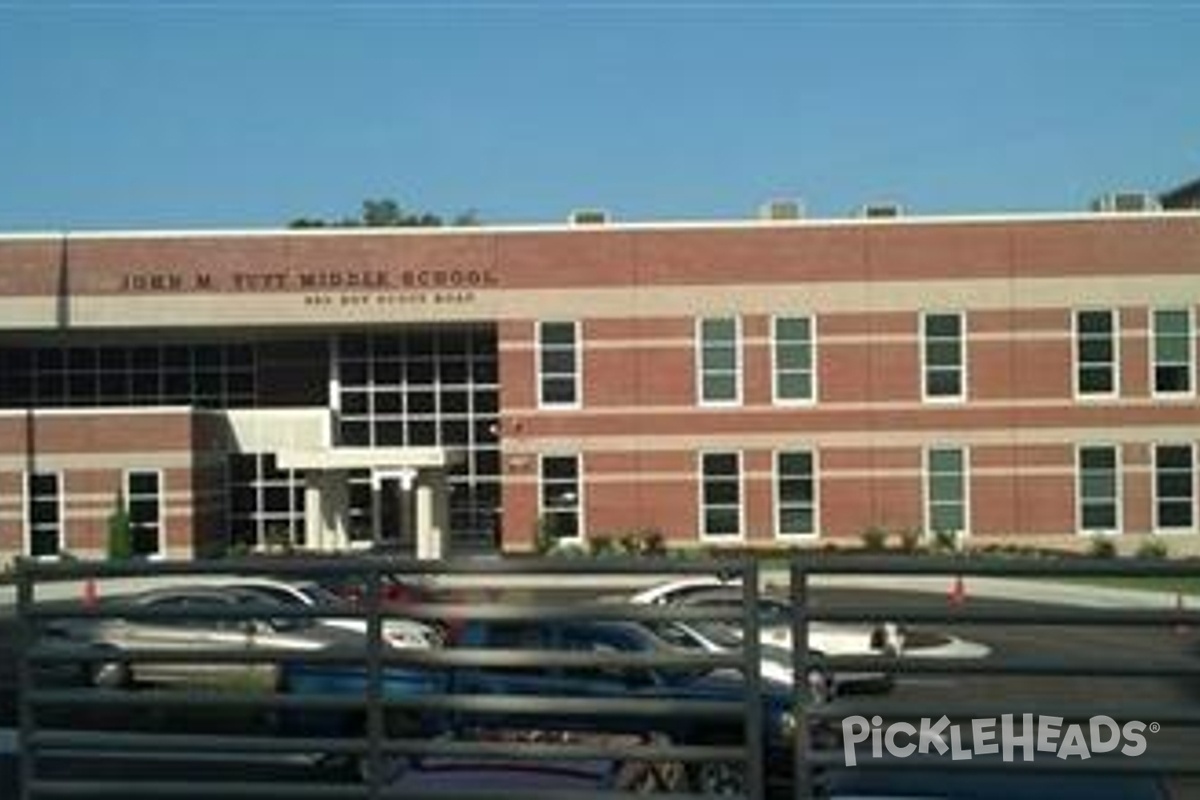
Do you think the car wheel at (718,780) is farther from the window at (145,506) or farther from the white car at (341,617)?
the window at (145,506)

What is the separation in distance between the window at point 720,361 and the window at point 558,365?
3642 millimetres

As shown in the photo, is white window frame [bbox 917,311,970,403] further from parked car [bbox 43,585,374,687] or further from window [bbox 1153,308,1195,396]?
parked car [bbox 43,585,374,687]

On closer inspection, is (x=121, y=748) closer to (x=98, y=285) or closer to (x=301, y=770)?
(x=301, y=770)

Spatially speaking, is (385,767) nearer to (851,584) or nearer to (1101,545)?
(851,584)

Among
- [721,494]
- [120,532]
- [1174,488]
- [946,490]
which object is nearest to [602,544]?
[721,494]

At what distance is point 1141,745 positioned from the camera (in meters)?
7.00

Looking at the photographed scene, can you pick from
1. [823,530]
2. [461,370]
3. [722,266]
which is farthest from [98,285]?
[823,530]

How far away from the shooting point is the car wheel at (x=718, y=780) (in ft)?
23.9

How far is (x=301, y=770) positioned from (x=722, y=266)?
5412 centimetres

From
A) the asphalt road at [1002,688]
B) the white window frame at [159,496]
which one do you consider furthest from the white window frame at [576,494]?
the asphalt road at [1002,688]

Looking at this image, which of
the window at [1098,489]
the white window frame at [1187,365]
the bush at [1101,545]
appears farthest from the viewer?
the window at [1098,489]

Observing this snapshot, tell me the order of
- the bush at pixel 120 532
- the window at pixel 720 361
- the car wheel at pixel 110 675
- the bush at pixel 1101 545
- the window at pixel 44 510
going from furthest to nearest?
the window at pixel 720 361 < the window at pixel 44 510 < the bush at pixel 1101 545 < the bush at pixel 120 532 < the car wheel at pixel 110 675

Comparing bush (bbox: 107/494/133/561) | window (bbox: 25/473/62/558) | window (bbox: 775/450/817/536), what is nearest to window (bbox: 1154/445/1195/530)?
window (bbox: 775/450/817/536)

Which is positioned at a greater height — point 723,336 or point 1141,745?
point 723,336
